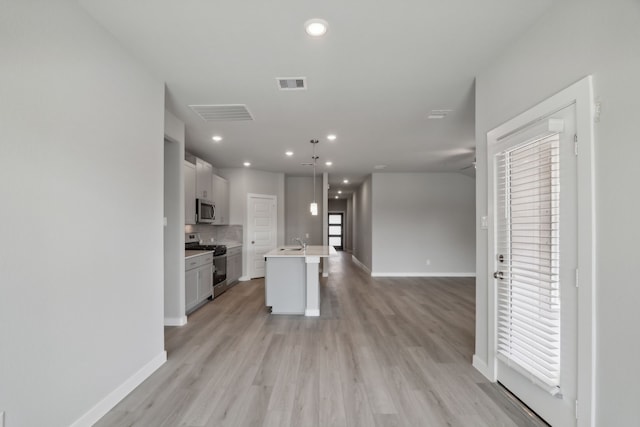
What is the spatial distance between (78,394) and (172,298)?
2.02 metres

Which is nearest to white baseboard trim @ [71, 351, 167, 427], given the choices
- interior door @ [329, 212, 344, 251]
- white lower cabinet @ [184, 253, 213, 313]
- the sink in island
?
white lower cabinet @ [184, 253, 213, 313]

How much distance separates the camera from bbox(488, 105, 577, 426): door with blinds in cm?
175

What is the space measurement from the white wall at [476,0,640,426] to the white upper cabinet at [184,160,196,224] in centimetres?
441

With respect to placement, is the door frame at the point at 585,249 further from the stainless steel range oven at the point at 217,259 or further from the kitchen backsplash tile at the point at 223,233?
the kitchen backsplash tile at the point at 223,233

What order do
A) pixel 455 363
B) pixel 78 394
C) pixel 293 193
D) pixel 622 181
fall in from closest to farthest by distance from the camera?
pixel 622 181, pixel 78 394, pixel 455 363, pixel 293 193

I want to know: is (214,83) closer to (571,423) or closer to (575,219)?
(575,219)

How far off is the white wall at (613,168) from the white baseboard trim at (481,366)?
1024 millimetres

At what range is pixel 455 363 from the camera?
282cm

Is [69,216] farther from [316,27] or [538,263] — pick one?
[538,263]

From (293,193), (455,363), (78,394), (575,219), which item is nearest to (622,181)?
(575,219)

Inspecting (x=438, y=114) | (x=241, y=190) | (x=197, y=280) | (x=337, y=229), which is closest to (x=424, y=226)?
(x=438, y=114)

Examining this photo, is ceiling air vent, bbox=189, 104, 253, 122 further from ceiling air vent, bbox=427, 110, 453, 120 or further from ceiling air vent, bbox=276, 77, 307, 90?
ceiling air vent, bbox=427, 110, 453, 120

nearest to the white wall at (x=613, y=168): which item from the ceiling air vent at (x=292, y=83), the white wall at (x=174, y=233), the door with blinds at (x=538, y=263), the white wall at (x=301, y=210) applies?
the door with blinds at (x=538, y=263)

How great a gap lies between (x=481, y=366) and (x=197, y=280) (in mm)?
3874
